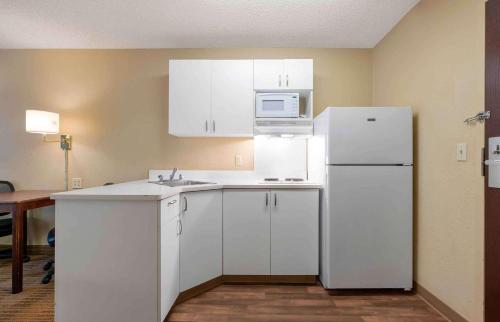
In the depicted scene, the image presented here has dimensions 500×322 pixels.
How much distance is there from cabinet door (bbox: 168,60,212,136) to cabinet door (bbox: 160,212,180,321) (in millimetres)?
1067

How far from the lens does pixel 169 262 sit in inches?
68.9

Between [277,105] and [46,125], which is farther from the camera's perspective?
[46,125]

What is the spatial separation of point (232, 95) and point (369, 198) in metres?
1.58

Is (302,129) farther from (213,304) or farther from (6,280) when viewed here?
(6,280)

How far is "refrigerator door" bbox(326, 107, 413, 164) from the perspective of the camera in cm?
210

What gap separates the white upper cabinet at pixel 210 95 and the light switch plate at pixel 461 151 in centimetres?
166

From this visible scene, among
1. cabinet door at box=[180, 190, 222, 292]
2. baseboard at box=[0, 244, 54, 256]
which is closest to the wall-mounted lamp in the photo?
baseboard at box=[0, 244, 54, 256]

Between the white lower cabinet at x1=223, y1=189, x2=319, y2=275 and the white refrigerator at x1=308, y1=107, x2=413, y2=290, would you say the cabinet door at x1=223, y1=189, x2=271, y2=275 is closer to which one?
the white lower cabinet at x1=223, y1=189, x2=319, y2=275

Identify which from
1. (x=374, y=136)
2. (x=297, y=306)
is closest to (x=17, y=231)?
(x=297, y=306)

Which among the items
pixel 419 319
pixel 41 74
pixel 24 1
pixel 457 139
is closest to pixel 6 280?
pixel 41 74

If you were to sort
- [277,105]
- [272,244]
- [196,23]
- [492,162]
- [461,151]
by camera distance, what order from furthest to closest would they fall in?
[277,105] → [196,23] → [272,244] → [461,151] → [492,162]

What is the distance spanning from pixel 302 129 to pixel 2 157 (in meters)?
3.45

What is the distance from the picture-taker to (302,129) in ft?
8.77

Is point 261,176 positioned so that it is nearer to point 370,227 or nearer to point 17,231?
point 370,227
